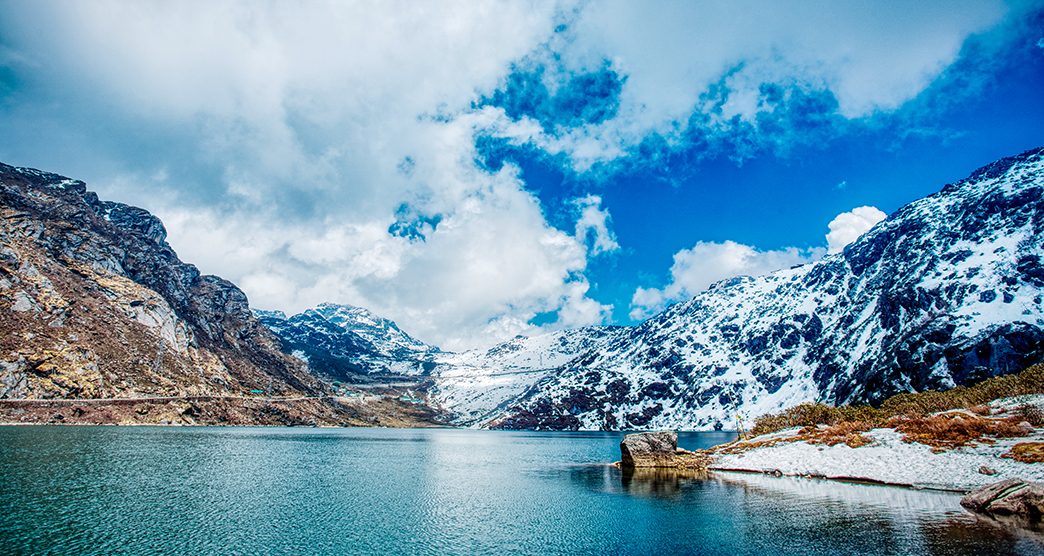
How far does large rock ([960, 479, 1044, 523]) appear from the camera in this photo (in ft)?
98.2

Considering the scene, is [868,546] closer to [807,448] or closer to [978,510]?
[978,510]

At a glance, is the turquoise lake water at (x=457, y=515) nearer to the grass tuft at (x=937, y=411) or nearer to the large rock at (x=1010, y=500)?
the large rock at (x=1010, y=500)

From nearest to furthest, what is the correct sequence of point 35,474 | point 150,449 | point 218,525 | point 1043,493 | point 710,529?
point 1043,493 → point 710,529 → point 218,525 → point 35,474 → point 150,449

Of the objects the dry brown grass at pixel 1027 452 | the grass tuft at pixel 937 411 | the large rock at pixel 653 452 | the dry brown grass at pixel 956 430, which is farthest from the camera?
the large rock at pixel 653 452

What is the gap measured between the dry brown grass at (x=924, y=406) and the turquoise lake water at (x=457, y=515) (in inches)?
1127

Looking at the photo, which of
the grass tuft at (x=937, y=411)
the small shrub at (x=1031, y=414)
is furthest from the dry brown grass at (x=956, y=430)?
the small shrub at (x=1031, y=414)

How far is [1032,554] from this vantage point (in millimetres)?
22703

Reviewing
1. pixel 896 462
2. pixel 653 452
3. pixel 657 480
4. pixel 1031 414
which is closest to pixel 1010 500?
pixel 896 462

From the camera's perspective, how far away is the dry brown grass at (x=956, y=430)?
4675 centimetres

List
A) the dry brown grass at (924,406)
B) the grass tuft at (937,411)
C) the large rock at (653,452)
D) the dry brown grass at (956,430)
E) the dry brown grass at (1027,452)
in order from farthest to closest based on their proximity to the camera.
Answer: the large rock at (653,452) → the dry brown grass at (924,406) → the grass tuft at (937,411) → the dry brown grass at (956,430) → the dry brown grass at (1027,452)

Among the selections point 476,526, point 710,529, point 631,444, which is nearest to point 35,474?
point 476,526

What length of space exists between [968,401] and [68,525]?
293 ft

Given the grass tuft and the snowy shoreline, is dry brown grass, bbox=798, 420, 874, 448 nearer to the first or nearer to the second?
the grass tuft

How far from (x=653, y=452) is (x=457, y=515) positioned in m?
43.5
